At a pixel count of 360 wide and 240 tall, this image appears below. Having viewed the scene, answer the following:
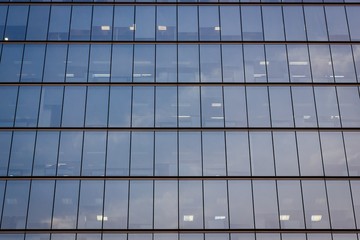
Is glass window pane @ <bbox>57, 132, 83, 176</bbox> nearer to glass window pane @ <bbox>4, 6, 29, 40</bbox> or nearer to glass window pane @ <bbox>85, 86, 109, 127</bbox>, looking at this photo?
glass window pane @ <bbox>85, 86, 109, 127</bbox>

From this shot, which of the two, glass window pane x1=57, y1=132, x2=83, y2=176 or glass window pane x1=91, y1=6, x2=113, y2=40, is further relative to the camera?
glass window pane x1=91, y1=6, x2=113, y2=40

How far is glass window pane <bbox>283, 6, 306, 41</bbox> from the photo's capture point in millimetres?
25375

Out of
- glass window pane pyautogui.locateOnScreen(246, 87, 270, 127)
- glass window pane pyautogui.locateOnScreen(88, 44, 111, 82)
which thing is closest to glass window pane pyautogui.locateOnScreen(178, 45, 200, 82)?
glass window pane pyautogui.locateOnScreen(246, 87, 270, 127)

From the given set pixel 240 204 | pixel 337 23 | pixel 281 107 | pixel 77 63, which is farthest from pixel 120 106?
pixel 337 23

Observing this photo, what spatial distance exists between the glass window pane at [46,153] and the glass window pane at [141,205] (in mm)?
4412

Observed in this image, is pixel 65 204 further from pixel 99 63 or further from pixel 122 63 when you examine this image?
pixel 122 63

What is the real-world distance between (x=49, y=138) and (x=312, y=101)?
→ 14727 mm

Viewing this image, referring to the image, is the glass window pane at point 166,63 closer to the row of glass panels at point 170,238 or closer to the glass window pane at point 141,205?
the glass window pane at point 141,205

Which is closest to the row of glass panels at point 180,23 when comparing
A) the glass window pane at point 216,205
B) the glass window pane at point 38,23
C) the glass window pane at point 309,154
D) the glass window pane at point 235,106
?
the glass window pane at point 38,23

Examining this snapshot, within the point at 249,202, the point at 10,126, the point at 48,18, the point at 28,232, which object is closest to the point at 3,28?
the point at 48,18

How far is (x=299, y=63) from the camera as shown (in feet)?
80.8

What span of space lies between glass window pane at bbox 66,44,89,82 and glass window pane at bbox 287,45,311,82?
11.9 meters

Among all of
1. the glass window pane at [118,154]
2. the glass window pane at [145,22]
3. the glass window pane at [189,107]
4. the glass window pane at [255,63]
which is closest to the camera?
the glass window pane at [118,154]

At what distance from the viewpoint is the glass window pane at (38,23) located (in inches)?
995
